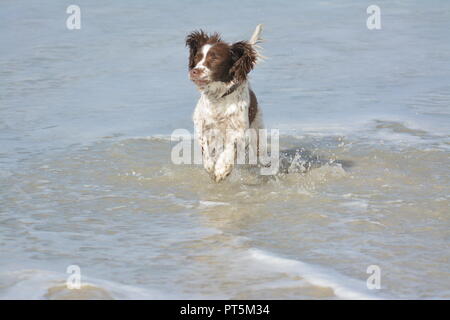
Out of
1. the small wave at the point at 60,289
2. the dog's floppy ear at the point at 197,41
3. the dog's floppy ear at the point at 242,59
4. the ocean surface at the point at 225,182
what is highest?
the dog's floppy ear at the point at 197,41

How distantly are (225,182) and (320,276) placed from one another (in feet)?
7.34

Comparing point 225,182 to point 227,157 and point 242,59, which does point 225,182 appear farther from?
point 242,59

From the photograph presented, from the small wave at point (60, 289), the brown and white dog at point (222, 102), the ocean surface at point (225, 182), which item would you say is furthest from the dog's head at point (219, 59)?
the small wave at point (60, 289)

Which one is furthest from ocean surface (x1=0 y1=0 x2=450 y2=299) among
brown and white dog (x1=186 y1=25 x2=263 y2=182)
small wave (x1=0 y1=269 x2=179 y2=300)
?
brown and white dog (x1=186 y1=25 x2=263 y2=182)

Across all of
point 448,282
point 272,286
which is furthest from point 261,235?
point 448,282

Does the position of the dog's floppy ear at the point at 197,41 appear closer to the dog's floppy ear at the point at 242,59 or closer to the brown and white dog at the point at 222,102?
the brown and white dog at the point at 222,102

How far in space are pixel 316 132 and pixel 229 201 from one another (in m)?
2.38

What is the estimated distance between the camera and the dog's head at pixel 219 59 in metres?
6.75

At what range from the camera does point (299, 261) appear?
195 inches

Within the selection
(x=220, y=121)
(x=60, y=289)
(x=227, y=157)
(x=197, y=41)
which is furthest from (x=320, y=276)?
(x=197, y=41)

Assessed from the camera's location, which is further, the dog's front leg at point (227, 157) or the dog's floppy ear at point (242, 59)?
the dog's floppy ear at point (242, 59)

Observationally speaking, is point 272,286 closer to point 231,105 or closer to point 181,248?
point 181,248

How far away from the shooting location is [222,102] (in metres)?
6.89

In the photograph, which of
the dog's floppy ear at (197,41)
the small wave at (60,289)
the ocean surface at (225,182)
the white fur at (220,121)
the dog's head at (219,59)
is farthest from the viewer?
the dog's floppy ear at (197,41)
